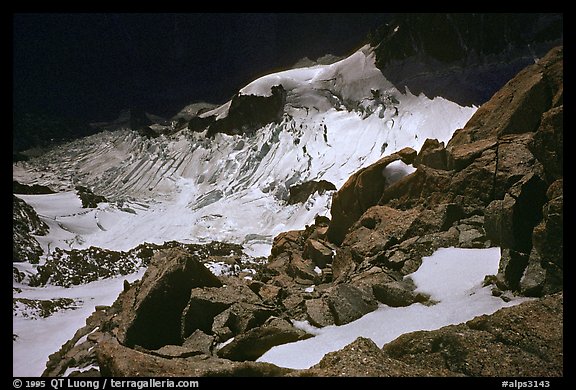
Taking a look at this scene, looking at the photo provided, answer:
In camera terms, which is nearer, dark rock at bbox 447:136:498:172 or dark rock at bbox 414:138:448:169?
dark rock at bbox 447:136:498:172

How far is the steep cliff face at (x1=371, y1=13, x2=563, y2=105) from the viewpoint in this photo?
30.5 m

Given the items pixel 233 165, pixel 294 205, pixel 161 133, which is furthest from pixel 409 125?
pixel 161 133

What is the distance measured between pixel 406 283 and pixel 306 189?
999 inches

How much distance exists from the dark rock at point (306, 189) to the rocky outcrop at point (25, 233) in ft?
62.8

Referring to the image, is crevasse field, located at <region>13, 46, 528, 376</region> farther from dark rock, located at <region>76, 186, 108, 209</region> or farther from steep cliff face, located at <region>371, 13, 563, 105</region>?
steep cliff face, located at <region>371, 13, 563, 105</region>

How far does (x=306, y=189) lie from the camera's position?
34.3 meters

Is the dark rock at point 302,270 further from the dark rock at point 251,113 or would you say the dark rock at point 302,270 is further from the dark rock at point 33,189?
the dark rock at point 33,189

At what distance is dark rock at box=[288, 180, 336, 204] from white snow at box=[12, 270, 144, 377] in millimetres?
19586

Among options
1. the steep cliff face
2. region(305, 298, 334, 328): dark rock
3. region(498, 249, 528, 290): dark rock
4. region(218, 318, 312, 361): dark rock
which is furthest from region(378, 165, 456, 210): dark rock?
the steep cliff face

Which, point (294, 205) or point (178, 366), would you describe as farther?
point (294, 205)

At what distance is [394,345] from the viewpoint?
6.53 meters

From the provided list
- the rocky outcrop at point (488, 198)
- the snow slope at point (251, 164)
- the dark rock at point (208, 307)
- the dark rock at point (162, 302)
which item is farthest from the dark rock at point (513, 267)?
the snow slope at point (251, 164)
